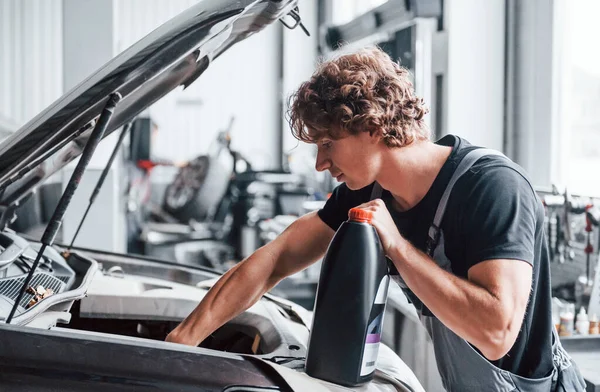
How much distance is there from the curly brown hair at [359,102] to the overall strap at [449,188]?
5.3 inches

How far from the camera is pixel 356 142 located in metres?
1.52

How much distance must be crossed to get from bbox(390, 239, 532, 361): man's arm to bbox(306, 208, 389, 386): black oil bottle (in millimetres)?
84

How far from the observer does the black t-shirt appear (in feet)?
4.33

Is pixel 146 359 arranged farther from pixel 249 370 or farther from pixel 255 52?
pixel 255 52

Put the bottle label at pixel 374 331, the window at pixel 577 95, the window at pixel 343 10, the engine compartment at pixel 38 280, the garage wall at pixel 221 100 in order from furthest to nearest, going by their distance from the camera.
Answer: the garage wall at pixel 221 100 → the window at pixel 343 10 → the window at pixel 577 95 → the engine compartment at pixel 38 280 → the bottle label at pixel 374 331

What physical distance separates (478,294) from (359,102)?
48cm

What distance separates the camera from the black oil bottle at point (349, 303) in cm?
123

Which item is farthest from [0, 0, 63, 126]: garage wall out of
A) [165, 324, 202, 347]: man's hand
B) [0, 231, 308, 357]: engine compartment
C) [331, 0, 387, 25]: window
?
[165, 324, 202, 347]: man's hand

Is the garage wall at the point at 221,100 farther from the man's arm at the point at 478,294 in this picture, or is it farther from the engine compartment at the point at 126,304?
the man's arm at the point at 478,294

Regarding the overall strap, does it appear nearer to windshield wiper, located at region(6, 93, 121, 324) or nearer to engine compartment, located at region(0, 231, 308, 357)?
engine compartment, located at region(0, 231, 308, 357)

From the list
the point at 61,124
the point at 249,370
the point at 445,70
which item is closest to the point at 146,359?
the point at 249,370

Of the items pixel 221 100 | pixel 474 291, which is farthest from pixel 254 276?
pixel 221 100

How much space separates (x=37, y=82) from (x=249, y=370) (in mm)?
6642

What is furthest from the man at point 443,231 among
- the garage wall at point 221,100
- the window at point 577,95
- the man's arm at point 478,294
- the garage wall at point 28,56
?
the garage wall at point 221,100
